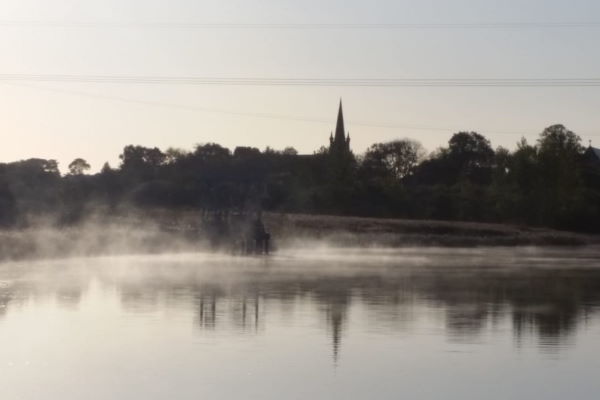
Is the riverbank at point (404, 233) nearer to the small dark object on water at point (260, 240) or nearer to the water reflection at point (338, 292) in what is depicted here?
the small dark object on water at point (260, 240)

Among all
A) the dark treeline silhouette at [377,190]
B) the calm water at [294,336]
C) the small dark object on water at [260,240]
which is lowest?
the calm water at [294,336]

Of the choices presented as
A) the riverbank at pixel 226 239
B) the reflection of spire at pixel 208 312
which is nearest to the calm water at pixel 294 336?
the reflection of spire at pixel 208 312

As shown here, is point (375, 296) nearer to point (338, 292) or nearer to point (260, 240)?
point (338, 292)

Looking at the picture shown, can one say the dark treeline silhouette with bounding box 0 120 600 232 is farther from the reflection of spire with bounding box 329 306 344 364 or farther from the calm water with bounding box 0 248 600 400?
the reflection of spire with bounding box 329 306 344 364

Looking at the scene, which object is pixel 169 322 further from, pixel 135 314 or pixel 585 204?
pixel 585 204

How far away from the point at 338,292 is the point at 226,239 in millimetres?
34538

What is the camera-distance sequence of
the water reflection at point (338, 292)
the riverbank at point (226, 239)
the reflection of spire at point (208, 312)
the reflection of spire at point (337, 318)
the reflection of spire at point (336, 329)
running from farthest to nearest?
the riverbank at point (226, 239) < the water reflection at point (338, 292) < the reflection of spire at point (208, 312) < the reflection of spire at point (337, 318) < the reflection of spire at point (336, 329)

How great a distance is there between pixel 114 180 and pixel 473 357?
101 m

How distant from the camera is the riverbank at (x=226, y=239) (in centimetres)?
5538

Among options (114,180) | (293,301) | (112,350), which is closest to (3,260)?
(293,301)

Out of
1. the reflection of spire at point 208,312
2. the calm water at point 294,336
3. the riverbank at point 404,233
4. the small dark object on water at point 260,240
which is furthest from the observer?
the riverbank at point 404,233

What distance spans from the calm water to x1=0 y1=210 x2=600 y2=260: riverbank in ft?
52.0

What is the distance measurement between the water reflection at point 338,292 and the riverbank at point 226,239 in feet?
21.8

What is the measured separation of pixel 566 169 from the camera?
11431 cm
